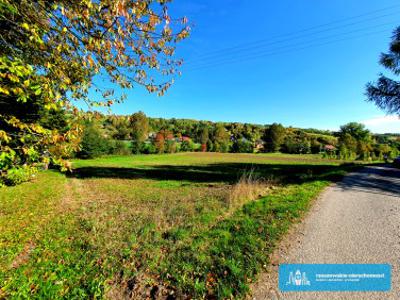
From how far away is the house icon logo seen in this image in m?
2.89

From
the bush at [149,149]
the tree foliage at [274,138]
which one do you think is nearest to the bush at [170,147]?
the bush at [149,149]

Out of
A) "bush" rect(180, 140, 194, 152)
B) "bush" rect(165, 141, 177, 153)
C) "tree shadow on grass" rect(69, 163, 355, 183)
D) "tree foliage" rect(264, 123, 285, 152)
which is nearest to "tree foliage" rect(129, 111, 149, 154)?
"bush" rect(165, 141, 177, 153)

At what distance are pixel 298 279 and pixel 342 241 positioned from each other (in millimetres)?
1665

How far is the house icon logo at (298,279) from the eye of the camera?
2.89m

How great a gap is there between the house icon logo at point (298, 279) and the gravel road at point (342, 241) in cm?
17

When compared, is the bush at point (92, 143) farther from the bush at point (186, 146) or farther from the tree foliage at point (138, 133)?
the bush at point (186, 146)

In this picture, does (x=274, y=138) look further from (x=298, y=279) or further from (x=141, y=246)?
(x=298, y=279)

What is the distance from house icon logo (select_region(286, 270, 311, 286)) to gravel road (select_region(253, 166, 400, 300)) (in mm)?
168

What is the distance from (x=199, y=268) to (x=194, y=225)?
1.78m

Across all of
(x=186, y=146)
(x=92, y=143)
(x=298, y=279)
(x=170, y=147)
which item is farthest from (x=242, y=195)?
(x=186, y=146)

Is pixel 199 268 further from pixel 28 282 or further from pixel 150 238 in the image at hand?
pixel 28 282

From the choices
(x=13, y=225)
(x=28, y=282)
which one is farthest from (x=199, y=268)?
(x=13, y=225)

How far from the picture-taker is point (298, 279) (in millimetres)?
2951

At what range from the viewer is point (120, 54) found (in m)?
3.15
